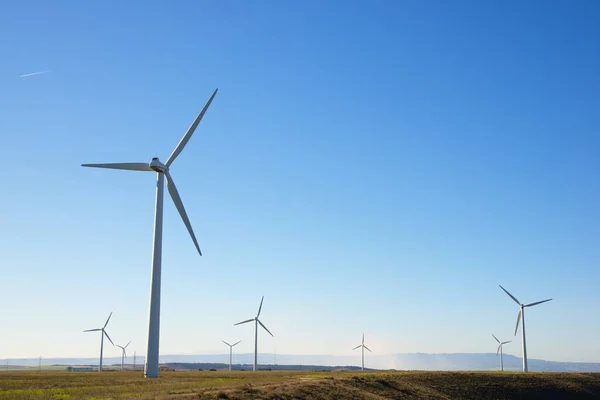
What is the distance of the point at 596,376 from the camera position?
141 metres

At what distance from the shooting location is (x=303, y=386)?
232 ft

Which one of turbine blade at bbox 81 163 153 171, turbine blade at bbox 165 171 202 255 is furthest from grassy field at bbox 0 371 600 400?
turbine blade at bbox 81 163 153 171

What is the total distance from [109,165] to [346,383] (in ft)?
164

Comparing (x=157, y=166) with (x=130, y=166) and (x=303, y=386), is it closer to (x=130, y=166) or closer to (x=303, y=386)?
(x=130, y=166)

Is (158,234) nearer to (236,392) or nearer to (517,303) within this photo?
(236,392)

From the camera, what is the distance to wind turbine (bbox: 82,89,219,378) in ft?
274

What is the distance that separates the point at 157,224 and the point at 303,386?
1331 inches

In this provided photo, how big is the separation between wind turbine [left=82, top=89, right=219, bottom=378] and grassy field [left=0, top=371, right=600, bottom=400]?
380 cm

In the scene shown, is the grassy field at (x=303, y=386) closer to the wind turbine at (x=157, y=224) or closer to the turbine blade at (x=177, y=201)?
the wind turbine at (x=157, y=224)

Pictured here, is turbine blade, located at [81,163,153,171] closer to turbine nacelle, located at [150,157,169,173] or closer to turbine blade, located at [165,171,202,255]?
turbine nacelle, located at [150,157,169,173]

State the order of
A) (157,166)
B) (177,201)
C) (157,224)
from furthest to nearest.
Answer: (177,201)
(157,166)
(157,224)

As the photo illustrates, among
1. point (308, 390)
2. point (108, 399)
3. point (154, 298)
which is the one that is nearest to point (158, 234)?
point (154, 298)

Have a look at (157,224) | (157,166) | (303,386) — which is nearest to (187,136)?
(157,166)

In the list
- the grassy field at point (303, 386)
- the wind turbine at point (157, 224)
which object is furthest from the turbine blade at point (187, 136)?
the grassy field at point (303, 386)
